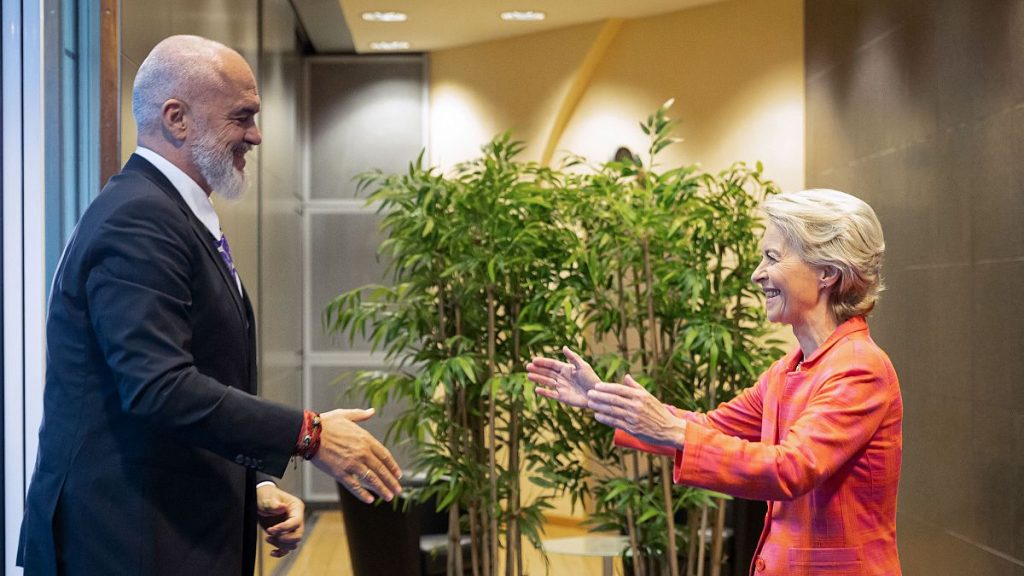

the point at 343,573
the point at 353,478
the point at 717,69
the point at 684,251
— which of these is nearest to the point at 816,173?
the point at 717,69

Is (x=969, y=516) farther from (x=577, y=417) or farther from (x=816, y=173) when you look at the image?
(x=816, y=173)

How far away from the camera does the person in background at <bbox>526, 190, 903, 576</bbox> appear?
5.96ft

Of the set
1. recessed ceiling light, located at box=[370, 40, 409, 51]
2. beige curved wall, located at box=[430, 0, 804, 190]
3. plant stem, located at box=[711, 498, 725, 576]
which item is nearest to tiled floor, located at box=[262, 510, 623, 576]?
plant stem, located at box=[711, 498, 725, 576]

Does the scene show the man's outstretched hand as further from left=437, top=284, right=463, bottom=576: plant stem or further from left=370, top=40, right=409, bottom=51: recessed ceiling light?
left=370, top=40, right=409, bottom=51: recessed ceiling light

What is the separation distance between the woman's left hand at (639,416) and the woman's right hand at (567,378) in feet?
0.49

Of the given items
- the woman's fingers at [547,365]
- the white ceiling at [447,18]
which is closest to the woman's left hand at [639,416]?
the woman's fingers at [547,365]

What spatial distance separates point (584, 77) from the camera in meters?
7.59

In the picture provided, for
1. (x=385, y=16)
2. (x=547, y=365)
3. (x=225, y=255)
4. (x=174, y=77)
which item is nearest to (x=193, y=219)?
(x=225, y=255)

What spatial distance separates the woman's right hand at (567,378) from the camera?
204 cm

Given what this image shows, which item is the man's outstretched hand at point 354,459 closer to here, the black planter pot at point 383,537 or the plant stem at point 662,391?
the plant stem at point 662,391

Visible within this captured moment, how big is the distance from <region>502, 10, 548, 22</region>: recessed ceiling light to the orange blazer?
5.38 metres

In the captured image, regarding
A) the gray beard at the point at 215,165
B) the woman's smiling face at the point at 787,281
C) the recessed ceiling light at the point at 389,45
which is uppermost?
the recessed ceiling light at the point at 389,45

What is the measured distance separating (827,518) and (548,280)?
267 centimetres

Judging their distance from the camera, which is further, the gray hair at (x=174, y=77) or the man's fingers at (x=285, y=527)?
the man's fingers at (x=285, y=527)
